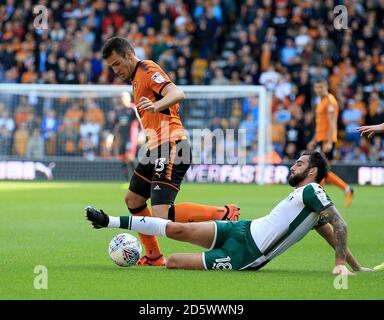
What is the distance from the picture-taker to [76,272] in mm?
8281

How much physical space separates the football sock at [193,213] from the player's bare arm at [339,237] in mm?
1321

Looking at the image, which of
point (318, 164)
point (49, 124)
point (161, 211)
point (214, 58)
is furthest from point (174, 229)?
point (214, 58)

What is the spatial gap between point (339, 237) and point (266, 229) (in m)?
0.64

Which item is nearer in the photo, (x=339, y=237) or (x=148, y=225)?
(x=339, y=237)

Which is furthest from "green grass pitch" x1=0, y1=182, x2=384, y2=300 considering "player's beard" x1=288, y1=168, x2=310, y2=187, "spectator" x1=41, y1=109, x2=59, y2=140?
"spectator" x1=41, y1=109, x2=59, y2=140

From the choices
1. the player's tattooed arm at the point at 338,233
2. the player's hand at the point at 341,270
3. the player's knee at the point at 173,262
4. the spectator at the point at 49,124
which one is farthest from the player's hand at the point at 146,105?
the spectator at the point at 49,124

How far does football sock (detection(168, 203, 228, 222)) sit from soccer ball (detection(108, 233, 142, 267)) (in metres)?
0.50

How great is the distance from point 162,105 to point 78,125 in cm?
1686

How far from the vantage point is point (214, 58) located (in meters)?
28.0

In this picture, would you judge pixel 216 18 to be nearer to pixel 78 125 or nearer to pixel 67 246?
pixel 78 125

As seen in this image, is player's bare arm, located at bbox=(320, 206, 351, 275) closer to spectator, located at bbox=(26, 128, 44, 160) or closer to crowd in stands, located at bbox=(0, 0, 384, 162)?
crowd in stands, located at bbox=(0, 0, 384, 162)

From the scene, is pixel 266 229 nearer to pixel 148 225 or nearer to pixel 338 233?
pixel 338 233
